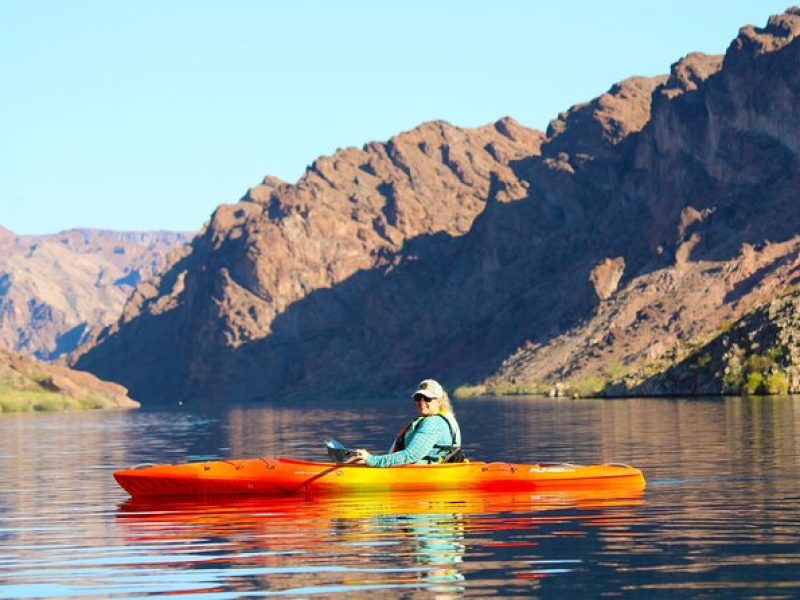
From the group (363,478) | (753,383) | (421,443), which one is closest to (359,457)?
(363,478)

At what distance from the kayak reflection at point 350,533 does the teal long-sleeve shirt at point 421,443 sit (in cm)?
71

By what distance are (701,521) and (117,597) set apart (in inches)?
432

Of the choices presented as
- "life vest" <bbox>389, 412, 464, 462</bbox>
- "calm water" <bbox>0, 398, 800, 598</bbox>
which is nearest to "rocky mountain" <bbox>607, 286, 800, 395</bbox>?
"calm water" <bbox>0, 398, 800, 598</bbox>

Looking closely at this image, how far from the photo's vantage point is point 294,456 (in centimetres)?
5844

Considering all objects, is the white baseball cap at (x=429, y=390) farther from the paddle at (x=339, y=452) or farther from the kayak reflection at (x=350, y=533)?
the paddle at (x=339, y=452)

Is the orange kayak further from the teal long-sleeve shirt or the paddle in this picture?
the paddle

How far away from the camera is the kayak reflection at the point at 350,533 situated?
2148 cm

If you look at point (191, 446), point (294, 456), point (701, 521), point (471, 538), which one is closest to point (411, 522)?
point (471, 538)

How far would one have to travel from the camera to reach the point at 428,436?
1256 inches

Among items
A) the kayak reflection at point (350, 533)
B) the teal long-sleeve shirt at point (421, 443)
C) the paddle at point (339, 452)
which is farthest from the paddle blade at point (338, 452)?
the kayak reflection at point (350, 533)

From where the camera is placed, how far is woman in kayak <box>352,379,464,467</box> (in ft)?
101

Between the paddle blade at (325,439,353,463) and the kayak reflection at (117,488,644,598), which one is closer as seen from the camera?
the kayak reflection at (117,488,644,598)

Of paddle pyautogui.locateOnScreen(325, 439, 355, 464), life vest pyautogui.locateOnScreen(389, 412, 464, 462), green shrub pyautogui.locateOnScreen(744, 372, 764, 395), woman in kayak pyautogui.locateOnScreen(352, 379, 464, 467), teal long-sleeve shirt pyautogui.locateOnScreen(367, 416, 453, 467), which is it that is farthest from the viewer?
green shrub pyautogui.locateOnScreen(744, 372, 764, 395)

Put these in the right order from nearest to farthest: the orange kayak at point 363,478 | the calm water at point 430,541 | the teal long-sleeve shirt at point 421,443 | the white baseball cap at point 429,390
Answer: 1. the calm water at point 430,541
2. the white baseball cap at point 429,390
3. the teal long-sleeve shirt at point 421,443
4. the orange kayak at point 363,478
